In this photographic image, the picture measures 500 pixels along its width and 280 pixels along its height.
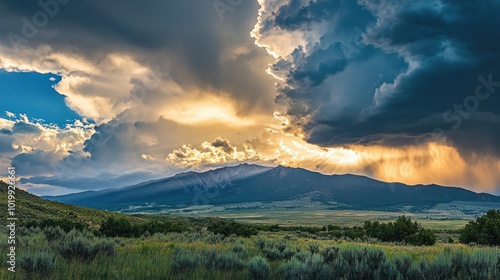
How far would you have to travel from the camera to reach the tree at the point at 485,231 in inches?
1330

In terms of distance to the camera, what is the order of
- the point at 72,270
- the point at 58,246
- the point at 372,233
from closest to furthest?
the point at 72,270 < the point at 58,246 < the point at 372,233

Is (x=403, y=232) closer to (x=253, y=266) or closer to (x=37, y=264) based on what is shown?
(x=253, y=266)

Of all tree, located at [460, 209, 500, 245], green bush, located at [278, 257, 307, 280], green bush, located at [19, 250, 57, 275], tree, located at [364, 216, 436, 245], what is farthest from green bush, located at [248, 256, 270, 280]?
tree, located at [460, 209, 500, 245]

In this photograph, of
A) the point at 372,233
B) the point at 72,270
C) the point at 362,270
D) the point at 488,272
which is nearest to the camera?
the point at 488,272

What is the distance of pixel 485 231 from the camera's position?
34.6m

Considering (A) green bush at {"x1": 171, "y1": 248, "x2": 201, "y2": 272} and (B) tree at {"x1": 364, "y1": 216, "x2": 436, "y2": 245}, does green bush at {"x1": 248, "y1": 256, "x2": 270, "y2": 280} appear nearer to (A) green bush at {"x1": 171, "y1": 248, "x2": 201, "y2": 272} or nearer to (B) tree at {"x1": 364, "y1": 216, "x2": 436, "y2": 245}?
(A) green bush at {"x1": 171, "y1": 248, "x2": 201, "y2": 272}

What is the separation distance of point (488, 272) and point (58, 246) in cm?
1177

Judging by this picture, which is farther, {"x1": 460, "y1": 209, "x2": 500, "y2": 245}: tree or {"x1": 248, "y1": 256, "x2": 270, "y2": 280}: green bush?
{"x1": 460, "y1": 209, "x2": 500, "y2": 245}: tree

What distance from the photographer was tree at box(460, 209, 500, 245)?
33.8m

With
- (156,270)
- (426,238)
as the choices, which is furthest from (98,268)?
(426,238)

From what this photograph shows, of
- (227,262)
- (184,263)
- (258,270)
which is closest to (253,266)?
(258,270)

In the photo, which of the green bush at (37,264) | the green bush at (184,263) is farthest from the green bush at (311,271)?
the green bush at (37,264)

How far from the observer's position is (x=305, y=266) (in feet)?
28.2

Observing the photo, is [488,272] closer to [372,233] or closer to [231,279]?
[231,279]
